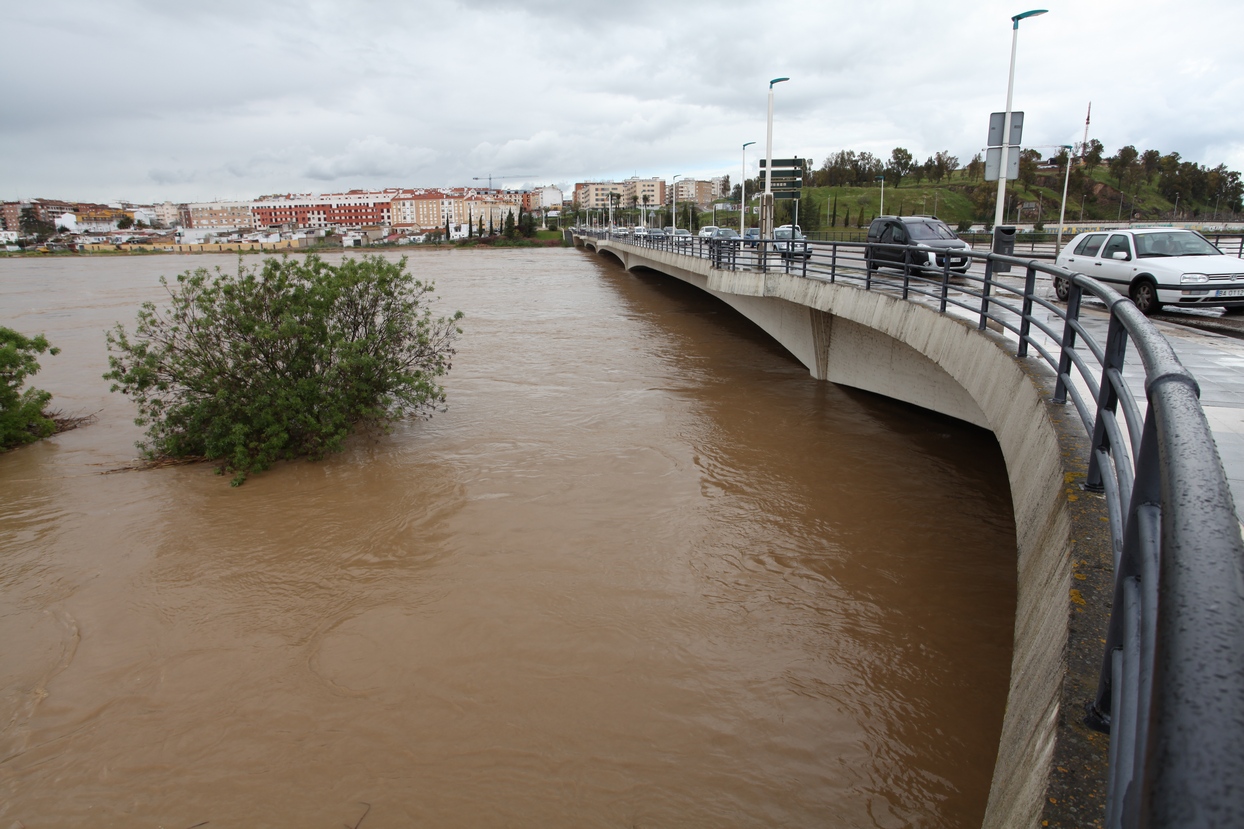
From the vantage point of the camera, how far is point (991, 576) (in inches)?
329

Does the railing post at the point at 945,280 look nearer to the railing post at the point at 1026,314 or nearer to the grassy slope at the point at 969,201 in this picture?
the railing post at the point at 1026,314

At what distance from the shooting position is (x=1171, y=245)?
1272 cm

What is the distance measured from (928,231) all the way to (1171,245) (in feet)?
19.2

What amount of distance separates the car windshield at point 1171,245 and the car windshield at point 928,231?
5.33 metres

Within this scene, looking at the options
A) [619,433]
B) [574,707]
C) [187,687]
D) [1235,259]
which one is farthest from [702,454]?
[1235,259]

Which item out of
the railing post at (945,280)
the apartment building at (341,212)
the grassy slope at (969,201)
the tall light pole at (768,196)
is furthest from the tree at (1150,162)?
the apartment building at (341,212)

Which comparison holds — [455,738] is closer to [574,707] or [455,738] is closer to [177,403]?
[574,707]

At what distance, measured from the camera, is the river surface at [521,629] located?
219 inches

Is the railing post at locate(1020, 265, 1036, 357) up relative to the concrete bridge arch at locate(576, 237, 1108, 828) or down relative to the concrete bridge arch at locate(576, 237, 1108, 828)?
up

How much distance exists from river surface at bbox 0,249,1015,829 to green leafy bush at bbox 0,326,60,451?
467mm

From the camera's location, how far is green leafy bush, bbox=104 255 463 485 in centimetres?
1257

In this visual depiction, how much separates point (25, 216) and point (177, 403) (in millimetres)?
210730

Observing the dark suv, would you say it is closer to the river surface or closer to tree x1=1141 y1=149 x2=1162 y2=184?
the river surface

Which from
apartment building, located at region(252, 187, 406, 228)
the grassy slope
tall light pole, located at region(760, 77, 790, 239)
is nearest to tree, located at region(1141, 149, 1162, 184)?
the grassy slope
